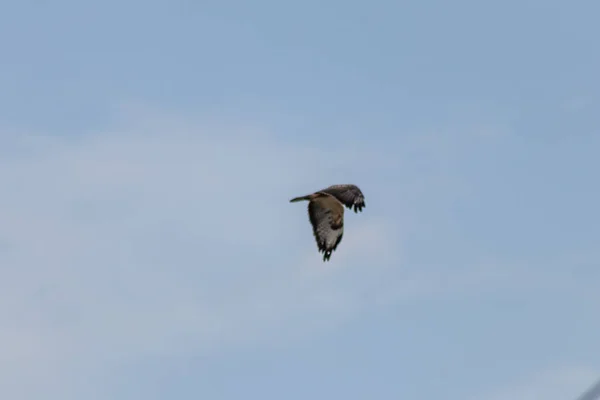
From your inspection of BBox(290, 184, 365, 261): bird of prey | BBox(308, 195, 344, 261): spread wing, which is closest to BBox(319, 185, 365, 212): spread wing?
BBox(290, 184, 365, 261): bird of prey

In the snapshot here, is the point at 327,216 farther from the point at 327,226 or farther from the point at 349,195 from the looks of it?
the point at 349,195

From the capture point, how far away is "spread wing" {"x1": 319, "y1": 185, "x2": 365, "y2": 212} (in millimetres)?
55500

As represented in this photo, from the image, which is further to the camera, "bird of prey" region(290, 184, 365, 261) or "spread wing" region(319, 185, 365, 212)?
"bird of prey" region(290, 184, 365, 261)

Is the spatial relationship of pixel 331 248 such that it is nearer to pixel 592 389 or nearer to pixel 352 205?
pixel 352 205

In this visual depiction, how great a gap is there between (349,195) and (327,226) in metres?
5.70

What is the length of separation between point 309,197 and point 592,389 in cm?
3420

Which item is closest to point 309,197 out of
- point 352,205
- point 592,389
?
point 352,205

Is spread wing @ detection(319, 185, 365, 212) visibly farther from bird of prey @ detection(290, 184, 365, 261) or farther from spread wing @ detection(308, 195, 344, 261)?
spread wing @ detection(308, 195, 344, 261)

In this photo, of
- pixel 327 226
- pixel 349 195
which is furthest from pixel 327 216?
pixel 349 195

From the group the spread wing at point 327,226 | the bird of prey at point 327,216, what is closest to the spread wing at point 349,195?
the bird of prey at point 327,216

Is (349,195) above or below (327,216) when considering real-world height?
below

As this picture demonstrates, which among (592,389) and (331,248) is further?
(331,248)

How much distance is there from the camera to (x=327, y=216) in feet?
200

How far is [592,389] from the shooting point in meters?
25.7
